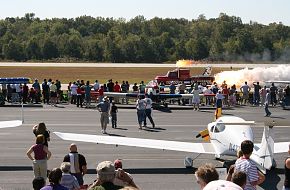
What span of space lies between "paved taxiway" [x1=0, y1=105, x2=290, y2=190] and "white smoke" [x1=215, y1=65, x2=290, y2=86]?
661 inches

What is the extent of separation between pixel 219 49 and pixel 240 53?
716cm

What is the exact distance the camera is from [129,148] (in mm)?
20391

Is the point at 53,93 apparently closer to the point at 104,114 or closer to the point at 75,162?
the point at 104,114


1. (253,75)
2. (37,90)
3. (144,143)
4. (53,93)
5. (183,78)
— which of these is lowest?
(144,143)

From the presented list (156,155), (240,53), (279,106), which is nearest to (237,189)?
(156,155)

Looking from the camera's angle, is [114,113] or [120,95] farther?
[120,95]

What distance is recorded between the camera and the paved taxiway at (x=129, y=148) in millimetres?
15219

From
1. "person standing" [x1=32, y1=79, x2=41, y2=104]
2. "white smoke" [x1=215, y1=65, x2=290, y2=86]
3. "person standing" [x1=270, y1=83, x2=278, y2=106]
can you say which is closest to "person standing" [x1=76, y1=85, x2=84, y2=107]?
"person standing" [x1=32, y1=79, x2=41, y2=104]

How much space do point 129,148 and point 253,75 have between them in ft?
119

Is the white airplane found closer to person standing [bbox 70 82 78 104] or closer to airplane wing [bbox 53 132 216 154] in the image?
airplane wing [bbox 53 132 216 154]

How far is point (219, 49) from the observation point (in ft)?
362

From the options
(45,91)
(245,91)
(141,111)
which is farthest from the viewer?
(245,91)

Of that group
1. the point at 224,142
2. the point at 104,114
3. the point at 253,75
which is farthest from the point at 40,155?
the point at 253,75

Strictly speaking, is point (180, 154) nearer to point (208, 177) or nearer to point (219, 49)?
point (208, 177)
